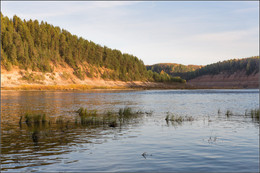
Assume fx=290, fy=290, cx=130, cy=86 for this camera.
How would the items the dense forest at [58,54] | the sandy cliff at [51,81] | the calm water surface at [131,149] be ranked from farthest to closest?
the dense forest at [58,54] < the sandy cliff at [51,81] < the calm water surface at [131,149]

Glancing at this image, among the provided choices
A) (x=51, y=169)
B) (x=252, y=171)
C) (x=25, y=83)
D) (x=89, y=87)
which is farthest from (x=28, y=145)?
(x=89, y=87)

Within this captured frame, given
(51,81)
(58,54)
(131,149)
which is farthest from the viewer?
(58,54)

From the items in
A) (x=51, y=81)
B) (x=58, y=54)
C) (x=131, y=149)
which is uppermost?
(x=58, y=54)

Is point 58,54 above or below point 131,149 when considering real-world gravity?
above

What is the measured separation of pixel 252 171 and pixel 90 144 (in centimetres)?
809

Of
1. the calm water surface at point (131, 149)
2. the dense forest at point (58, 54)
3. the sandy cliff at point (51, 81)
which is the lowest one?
the calm water surface at point (131, 149)

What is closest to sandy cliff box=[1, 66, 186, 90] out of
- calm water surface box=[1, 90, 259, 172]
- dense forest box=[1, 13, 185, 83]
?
dense forest box=[1, 13, 185, 83]

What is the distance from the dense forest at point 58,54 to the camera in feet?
396

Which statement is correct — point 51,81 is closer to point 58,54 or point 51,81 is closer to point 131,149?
point 58,54

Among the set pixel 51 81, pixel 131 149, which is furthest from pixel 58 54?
pixel 131 149

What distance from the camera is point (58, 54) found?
14550cm

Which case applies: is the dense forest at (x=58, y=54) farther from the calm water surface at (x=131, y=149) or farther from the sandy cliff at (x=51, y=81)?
the calm water surface at (x=131, y=149)

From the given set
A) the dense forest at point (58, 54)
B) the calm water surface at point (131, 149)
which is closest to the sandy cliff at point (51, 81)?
the dense forest at point (58, 54)

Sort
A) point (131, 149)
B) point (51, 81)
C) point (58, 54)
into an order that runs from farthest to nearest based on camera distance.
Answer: point (58, 54)
point (51, 81)
point (131, 149)
